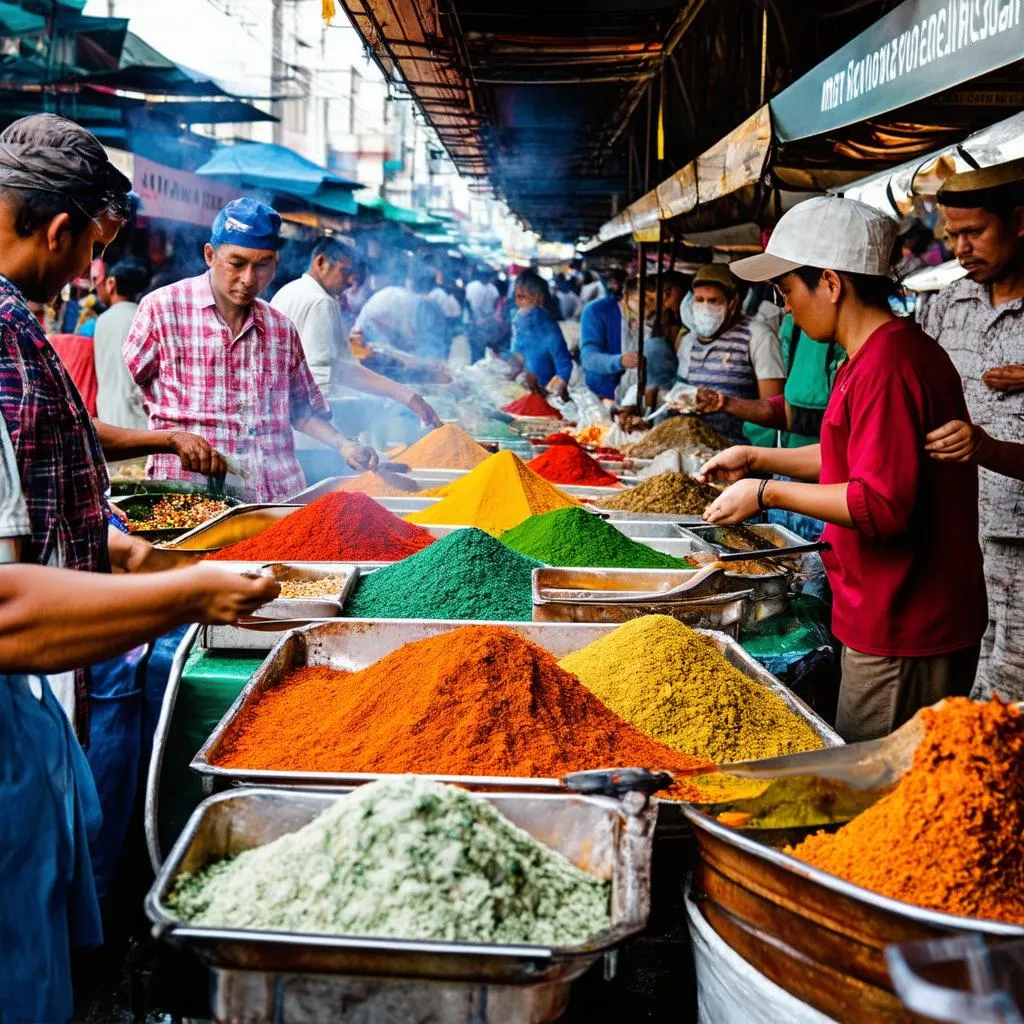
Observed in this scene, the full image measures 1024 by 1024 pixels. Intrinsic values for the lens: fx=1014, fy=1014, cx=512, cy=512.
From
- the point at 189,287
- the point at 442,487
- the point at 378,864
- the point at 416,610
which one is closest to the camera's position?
the point at 378,864

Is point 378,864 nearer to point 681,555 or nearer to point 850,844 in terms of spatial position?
point 850,844

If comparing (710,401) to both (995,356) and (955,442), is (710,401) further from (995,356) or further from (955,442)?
(955,442)

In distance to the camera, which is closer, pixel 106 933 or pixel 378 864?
pixel 378 864

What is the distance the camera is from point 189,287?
11.4 feet

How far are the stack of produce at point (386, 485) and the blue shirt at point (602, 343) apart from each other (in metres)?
4.59

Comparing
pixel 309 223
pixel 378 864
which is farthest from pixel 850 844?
pixel 309 223

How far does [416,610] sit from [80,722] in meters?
0.77

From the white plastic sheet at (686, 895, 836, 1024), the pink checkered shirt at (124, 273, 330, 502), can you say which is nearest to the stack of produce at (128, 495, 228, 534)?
the pink checkered shirt at (124, 273, 330, 502)

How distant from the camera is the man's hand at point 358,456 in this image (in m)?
3.73

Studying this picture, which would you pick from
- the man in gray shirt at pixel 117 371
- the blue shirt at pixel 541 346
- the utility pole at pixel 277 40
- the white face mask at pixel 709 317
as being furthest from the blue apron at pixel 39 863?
the utility pole at pixel 277 40

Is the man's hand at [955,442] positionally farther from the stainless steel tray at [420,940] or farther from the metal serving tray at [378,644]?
the stainless steel tray at [420,940]

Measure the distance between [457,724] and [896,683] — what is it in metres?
1.10

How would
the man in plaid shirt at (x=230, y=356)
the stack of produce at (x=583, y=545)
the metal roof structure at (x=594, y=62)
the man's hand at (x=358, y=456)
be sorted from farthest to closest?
the metal roof structure at (x=594, y=62)
the man's hand at (x=358, y=456)
the man in plaid shirt at (x=230, y=356)
the stack of produce at (x=583, y=545)

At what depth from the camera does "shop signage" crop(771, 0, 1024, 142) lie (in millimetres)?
1655
